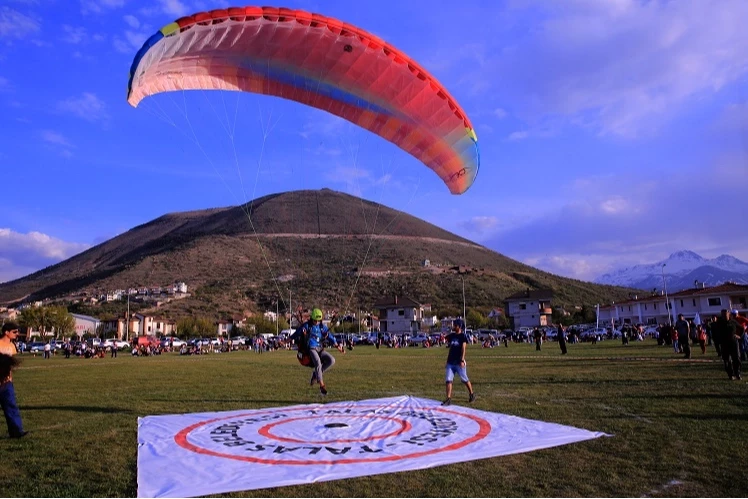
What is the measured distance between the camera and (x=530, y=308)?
9000cm

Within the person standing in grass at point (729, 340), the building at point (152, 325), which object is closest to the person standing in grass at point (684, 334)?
the person standing in grass at point (729, 340)

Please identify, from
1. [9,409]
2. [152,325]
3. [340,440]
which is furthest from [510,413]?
[152,325]

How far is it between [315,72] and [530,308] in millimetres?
81030

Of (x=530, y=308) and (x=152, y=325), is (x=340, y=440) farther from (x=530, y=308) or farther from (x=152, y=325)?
(x=152, y=325)

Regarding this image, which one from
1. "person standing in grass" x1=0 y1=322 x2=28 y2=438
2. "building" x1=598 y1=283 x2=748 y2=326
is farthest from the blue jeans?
"building" x1=598 y1=283 x2=748 y2=326

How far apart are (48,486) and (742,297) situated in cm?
8707

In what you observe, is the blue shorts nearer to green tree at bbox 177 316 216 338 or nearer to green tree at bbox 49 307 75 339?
green tree at bbox 177 316 216 338

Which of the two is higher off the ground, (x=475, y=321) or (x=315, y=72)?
(x=315, y=72)

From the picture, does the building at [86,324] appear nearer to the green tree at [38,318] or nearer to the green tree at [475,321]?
the green tree at [38,318]

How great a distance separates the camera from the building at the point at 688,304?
75188 mm

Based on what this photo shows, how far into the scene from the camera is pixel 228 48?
13.6 m

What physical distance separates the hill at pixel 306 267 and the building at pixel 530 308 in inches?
662

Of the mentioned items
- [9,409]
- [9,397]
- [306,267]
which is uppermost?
[306,267]

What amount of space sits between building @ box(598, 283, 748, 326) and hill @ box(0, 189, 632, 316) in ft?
94.4
